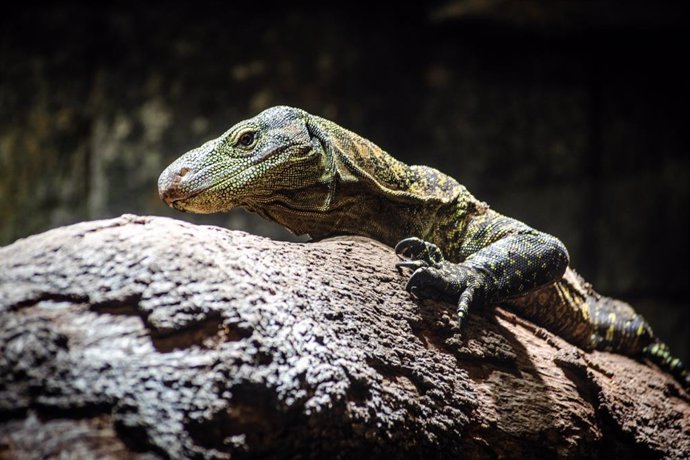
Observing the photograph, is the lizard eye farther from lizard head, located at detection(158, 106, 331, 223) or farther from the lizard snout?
the lizard snout

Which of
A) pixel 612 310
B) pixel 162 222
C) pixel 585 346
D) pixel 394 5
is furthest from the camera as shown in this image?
pixel 394 5

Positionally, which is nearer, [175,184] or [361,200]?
[175,184]

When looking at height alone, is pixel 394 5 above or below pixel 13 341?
above

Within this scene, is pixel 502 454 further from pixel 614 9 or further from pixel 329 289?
pixel 614 9

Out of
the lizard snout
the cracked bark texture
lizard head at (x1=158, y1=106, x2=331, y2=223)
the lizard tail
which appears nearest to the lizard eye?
lizard head at (x1=158, y1=106, x2=331, y2=223)

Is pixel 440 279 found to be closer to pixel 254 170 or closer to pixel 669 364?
pixel 254 170

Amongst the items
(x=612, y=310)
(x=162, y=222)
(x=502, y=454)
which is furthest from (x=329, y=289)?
(x=612, y=310)

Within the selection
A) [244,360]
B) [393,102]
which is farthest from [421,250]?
[393,102]
